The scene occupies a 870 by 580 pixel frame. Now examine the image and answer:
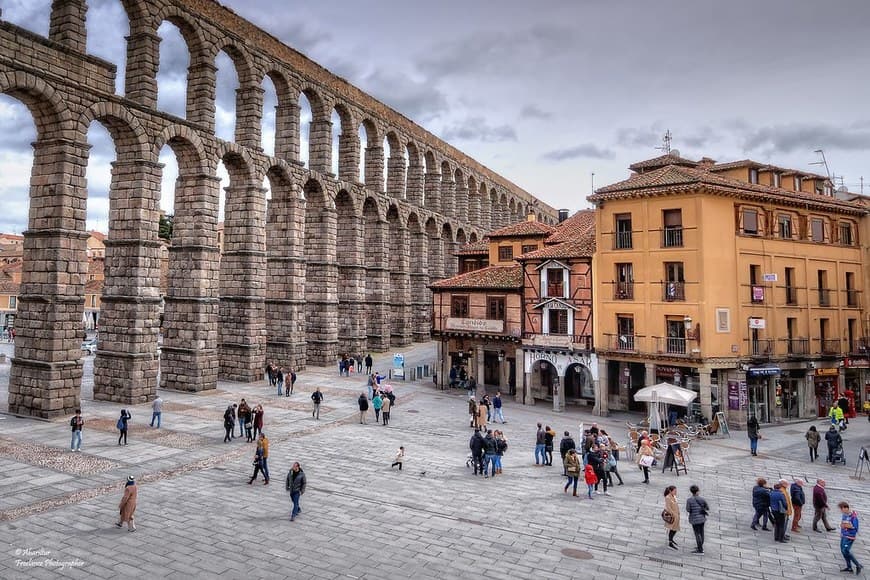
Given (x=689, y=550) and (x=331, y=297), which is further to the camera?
(x=331, y=297)

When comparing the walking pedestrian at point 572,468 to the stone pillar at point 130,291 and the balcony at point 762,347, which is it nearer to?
the balcony at point 762,347

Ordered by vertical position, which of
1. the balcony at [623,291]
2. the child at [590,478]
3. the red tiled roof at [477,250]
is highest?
the red tiled roof at [477,250]

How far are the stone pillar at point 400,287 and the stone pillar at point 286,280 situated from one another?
16.8 meters

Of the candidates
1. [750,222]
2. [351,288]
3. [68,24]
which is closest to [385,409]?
[750,222]

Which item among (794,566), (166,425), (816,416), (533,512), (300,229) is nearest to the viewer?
(794,566)

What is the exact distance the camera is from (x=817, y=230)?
106ft

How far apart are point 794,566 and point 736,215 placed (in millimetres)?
20861

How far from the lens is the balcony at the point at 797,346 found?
29.6m

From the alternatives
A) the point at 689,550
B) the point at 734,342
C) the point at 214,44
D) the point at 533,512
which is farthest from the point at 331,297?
the point at 689,550

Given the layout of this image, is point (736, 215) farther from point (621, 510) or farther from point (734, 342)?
point (621, 510)

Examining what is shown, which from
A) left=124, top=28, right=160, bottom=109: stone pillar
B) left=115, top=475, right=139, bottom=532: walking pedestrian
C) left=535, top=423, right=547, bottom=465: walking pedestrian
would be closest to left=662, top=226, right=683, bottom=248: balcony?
left=535, top=423, right=547, bottom=465: walking pedestrian

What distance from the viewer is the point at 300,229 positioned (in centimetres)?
4056

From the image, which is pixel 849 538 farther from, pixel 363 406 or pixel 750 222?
pixel 750 222

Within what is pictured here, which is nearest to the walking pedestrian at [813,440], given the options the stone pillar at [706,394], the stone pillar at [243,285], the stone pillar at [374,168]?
the stone pillar at [706,394]
